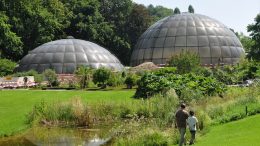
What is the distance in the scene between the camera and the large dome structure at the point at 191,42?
61.9 metres

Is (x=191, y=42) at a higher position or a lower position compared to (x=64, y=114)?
higher

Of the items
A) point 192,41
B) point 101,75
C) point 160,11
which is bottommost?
point 101,75

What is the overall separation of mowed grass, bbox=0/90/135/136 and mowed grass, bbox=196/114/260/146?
9745 mm

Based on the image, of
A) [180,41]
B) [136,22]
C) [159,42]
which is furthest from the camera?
[136,22]

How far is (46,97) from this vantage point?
34656 millimetres

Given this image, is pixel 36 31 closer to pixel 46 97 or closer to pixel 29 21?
pixel 29 21

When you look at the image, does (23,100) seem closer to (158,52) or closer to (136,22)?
(158,52)

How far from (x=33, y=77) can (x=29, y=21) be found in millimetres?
22290

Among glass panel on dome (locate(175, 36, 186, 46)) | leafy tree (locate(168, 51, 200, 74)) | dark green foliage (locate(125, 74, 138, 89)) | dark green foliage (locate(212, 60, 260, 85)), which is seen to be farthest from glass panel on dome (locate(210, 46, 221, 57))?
dark green foliage (locate(125, 74, 138, 89))

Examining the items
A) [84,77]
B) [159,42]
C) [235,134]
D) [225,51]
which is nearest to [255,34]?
[225,51]

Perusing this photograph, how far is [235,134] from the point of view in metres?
17.4

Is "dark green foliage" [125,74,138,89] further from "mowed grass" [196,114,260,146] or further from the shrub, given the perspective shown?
"mowed grass" [196,114,260,146]

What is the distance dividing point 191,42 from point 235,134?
Result: 45.7m

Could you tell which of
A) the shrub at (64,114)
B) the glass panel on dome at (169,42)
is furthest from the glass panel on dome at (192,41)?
the shrub at (64,114)
